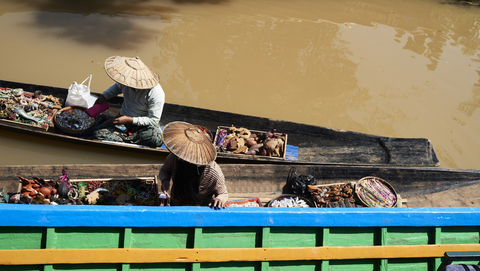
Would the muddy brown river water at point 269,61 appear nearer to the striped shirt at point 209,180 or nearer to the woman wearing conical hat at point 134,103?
the woman wearing conical hat at point 134,103

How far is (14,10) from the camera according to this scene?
9.21m

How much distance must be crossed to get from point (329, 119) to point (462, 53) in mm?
5684

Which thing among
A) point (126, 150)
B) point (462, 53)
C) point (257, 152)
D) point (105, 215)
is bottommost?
point (126, 150)

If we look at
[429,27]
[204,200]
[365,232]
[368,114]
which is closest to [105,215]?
[204,200]

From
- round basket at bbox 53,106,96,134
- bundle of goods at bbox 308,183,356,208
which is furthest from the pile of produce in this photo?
bundle of goods at bbox 308,183,356,208

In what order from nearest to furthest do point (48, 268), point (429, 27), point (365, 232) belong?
point (48, 268) → point (365, 232) → point (429, 27)

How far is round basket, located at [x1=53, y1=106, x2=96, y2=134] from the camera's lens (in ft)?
16.7

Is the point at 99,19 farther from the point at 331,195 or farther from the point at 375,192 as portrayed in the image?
the point at 375,192

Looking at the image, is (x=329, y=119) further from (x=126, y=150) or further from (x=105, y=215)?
(x=105, y=215)

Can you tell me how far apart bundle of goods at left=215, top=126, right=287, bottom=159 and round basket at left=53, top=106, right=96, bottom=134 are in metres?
2.02

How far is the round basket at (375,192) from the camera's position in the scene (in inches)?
164

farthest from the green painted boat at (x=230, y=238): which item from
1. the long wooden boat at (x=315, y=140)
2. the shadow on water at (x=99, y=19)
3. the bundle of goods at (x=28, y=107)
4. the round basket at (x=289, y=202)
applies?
the shadow on water at (x=99, y=19)

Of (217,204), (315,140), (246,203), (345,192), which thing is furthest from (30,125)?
(345,192)

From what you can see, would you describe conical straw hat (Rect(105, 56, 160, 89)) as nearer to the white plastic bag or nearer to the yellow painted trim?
the white plastic bag
